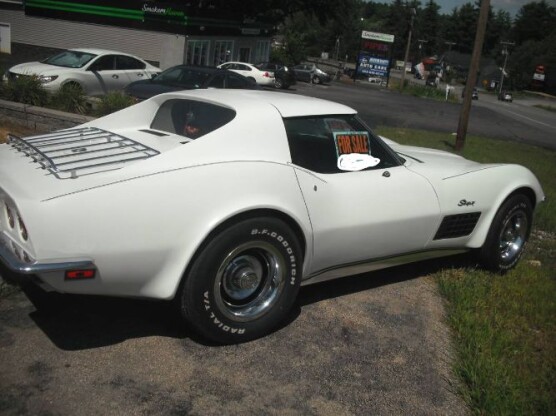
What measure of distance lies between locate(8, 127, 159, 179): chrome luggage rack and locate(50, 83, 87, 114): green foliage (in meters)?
6.16

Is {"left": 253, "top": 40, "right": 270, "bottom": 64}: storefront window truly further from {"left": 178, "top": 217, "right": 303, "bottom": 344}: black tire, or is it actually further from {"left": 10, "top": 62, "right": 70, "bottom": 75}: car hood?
{"left": 178, "top": 217, "right": 303, "bottom": 344}: black tire

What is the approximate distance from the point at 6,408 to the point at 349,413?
5.08 feet

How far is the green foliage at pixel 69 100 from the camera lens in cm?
966

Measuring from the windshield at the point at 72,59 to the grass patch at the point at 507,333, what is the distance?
37.5ft

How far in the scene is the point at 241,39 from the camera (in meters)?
36.6

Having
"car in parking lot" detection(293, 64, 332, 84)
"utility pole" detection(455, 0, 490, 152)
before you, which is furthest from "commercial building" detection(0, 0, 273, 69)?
"utility pole" detection(455, 0, 490, 152)

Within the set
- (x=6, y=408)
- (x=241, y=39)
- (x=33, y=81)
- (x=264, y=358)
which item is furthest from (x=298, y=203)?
(x=241, y=39)

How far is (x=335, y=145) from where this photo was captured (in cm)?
385

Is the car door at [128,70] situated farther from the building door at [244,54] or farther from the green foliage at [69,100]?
the building door at [244,54]

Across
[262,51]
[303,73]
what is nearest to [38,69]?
[262,51]

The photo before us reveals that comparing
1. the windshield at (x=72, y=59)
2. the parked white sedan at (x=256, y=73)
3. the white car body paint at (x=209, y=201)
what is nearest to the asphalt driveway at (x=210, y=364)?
the white car body paint at (x=209, y=201)

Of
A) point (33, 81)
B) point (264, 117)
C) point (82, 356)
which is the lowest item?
point (82, 356)

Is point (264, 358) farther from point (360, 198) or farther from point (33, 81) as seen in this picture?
point (33, 81)

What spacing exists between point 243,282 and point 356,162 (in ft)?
3.85
